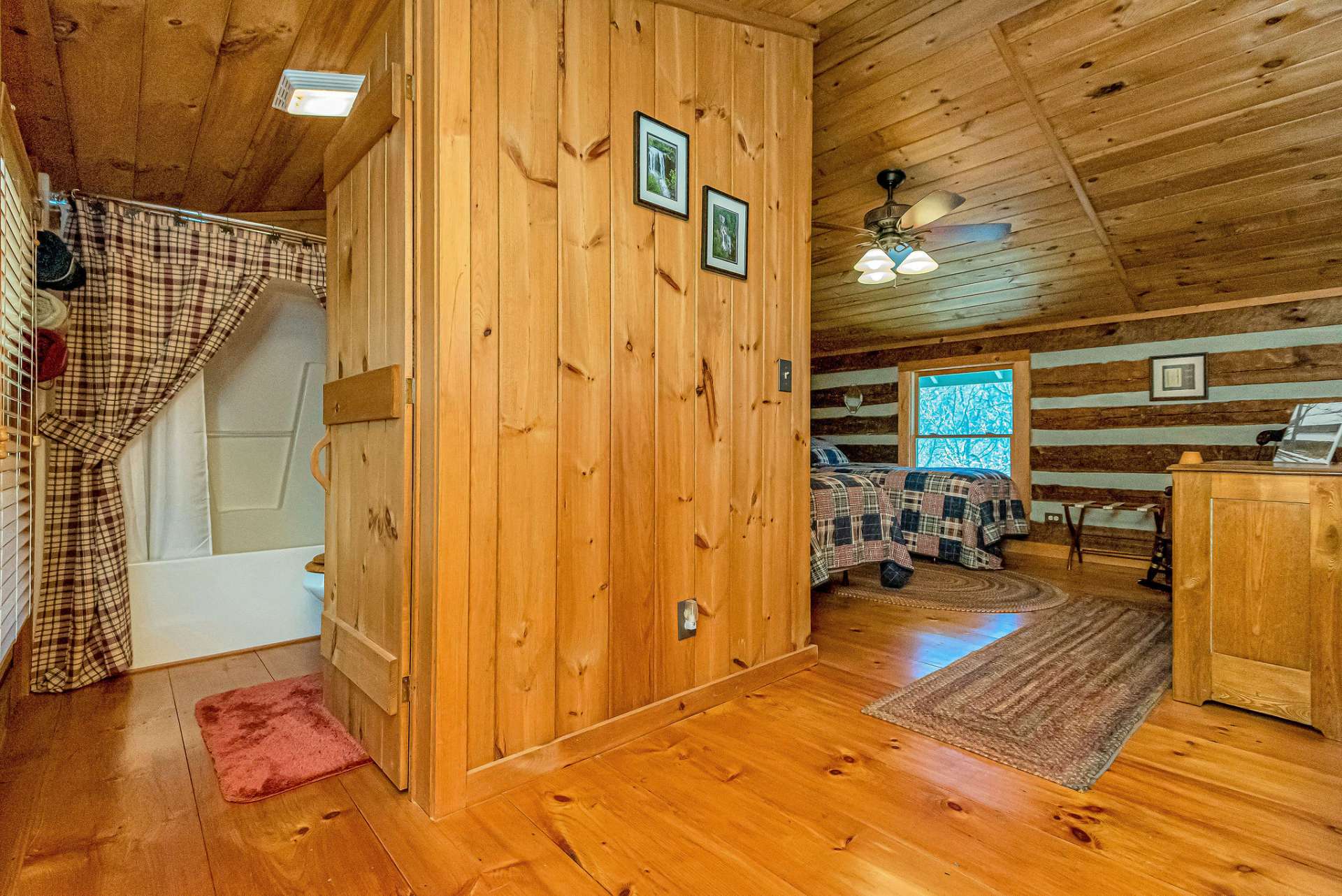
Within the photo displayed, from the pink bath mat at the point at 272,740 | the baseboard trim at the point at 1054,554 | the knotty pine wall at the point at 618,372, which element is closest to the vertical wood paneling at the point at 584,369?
the knotty pine wall at the point at 618,372

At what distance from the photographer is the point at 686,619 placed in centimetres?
194

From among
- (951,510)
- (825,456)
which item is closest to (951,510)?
(951,510)

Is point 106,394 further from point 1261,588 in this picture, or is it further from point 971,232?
point 1261,588

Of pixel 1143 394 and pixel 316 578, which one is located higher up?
pixel 1143 394

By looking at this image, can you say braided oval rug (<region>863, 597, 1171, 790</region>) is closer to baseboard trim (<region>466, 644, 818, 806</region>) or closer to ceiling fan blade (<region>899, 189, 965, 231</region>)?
baseboard trim (<region>466, 644, 818, 806</region>)

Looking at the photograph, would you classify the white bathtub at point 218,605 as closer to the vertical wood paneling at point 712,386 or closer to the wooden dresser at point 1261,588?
the vertical wood paneling at point 712,386

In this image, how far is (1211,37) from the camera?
2.54 metres

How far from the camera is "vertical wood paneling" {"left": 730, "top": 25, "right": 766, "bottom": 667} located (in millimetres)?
2115

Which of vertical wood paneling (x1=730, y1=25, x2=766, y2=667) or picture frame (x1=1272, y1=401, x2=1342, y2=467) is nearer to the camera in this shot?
picture frame (x1=1272, y1=401, x2=1342, y2=467)

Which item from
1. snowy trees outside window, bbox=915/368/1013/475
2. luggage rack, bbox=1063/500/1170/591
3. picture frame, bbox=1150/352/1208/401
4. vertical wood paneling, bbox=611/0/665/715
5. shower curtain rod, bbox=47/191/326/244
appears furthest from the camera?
snowy trees outside window, bbox=915/368/1013/475

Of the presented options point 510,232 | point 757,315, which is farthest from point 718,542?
point 510,232

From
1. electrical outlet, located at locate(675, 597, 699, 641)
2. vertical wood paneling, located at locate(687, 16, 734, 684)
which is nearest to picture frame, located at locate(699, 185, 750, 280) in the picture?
vertical wood paneling, located at locate(687, 16, 734, 684)

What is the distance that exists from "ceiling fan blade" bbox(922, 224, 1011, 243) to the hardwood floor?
7.44 feet

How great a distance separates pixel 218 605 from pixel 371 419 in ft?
5.14
